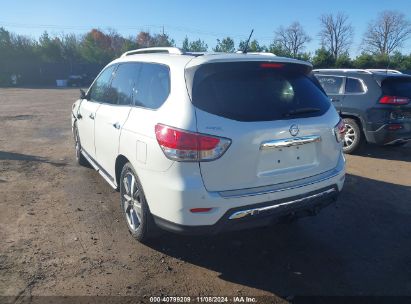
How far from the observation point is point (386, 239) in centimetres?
413

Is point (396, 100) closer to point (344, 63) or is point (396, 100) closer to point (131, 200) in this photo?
point (131, 200)

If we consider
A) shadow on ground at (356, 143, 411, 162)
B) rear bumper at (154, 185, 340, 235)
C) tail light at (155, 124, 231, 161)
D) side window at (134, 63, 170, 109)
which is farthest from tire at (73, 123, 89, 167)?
shadow on ground at (356, 143, 411, 162)

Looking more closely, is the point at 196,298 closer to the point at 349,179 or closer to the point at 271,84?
the point at 271,84

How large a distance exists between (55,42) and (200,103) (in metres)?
50.8

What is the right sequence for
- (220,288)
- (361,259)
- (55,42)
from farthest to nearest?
(55,42) → (361,259) → (220,288)

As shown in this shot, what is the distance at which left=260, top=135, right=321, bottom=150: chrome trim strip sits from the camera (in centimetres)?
319

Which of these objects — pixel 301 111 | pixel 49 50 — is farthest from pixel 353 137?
pixel 49 50

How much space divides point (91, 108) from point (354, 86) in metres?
5.52

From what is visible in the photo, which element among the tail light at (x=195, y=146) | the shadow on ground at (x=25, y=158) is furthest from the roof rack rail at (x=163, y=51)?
the shadow on ground at (x=25, y=158)

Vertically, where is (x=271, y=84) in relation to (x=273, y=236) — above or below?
above

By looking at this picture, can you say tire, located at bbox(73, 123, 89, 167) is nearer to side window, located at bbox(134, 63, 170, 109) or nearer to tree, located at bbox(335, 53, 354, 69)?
side window, located at bbox(134, 63, 170, 109)

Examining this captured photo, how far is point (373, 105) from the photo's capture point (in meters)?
7.53

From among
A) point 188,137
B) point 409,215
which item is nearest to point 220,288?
point 188,137

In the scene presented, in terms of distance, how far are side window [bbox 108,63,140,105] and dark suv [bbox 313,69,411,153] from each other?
16.8 ft
